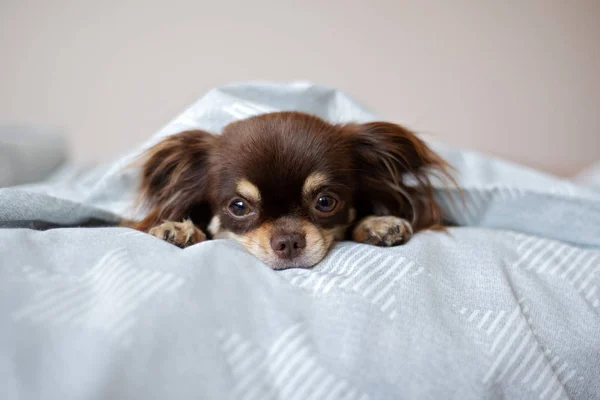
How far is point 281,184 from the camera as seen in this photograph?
4.59ft

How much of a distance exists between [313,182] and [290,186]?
0.07m

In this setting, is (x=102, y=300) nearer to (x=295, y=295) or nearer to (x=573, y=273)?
(x=295, y=295)

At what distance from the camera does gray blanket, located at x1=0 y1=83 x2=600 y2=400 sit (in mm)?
726

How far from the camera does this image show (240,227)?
4.83 ft

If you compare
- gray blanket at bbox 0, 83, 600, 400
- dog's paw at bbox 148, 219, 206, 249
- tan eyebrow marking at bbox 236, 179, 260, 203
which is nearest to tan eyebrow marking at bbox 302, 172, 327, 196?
tan eyebrow marking at bbox 236, 179, 260, 203

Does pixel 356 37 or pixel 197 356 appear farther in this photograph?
Answer: pixel 356 37

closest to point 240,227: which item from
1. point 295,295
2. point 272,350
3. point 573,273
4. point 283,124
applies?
point 283,124

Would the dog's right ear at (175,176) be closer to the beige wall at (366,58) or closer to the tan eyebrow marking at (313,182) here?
the tan eyebrow marking at (313,182)

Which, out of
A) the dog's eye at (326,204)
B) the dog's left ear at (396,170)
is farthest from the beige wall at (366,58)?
the dog's eye at (326,204)

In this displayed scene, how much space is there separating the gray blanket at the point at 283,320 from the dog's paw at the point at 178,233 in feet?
0.72

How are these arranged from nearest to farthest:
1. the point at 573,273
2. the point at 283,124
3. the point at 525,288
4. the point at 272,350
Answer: the point at 272,350
the point at 525,288
the point at 573,273
the point at 283,124

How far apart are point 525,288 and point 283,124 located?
2.81ft

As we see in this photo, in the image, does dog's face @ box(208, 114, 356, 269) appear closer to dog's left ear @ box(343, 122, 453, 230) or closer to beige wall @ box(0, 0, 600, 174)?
dog's left ear @ box(343, 122, 453, 230)

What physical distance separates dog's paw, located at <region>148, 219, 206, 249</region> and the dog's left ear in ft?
2.03
